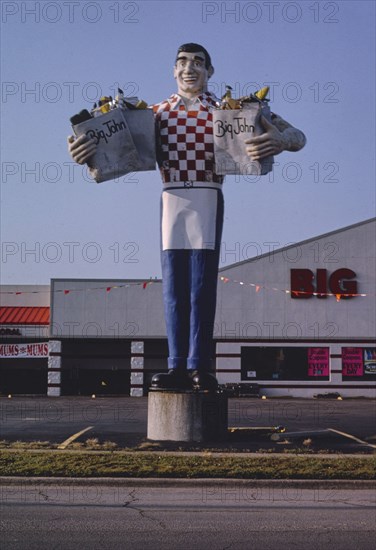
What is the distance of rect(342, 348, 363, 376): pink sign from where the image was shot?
3356cm

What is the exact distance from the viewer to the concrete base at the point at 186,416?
40.0 ft

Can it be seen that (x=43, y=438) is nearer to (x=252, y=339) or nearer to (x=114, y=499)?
(x=114, y=499)

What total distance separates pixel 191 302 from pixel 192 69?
3770 mm

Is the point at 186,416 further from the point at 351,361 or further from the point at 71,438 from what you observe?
the point at 351,361

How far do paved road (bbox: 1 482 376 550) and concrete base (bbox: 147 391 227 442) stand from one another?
300 cm

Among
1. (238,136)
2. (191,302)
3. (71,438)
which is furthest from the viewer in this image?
(71,438)

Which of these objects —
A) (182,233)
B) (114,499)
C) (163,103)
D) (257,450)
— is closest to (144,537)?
(114,499)

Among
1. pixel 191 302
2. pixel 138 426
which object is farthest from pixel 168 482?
pixel 138 426

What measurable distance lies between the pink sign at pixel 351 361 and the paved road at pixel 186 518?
24852mm

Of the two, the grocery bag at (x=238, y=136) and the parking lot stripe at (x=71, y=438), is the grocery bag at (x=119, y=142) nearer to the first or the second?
the grocery bag at (x=238, y=136)

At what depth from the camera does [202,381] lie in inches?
479

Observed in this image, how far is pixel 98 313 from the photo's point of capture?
32812mm

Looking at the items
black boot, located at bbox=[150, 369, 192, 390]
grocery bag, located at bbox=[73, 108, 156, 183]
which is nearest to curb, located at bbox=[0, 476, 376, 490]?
black boot, located at bbox=[150, 369, 192, 390]

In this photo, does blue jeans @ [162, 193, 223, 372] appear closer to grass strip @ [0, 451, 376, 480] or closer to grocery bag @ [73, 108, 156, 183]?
grocery bag @ [73, 108, 156, 183]
